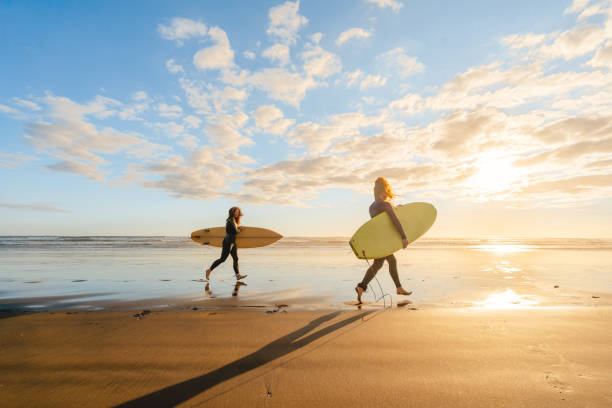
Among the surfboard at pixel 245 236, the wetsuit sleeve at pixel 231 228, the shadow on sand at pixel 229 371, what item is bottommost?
the shadow on sand at pixel 229 371

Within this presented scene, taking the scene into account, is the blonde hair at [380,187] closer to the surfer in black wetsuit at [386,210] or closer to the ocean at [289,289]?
the surfer in black wetsuit at [386,210]

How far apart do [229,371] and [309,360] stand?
618 millimetres

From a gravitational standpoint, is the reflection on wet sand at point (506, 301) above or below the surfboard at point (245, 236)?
below

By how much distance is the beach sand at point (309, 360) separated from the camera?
197cm

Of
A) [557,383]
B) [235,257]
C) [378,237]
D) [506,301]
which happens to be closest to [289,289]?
[378,237]

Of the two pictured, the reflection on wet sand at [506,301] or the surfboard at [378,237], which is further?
the surfboard at [378,237]

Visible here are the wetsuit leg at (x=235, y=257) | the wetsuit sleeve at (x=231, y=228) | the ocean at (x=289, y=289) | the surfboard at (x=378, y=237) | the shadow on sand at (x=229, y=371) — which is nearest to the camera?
the shadow on sand at (x=229, y=371)

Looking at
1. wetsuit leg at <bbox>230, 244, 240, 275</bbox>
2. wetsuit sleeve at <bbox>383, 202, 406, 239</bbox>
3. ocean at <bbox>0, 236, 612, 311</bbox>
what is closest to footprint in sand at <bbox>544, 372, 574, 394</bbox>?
ocean at <bbox>0, 236, 612, 311</bbox>

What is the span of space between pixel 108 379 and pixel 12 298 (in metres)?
4.48

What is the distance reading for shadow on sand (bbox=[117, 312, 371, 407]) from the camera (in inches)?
76.2

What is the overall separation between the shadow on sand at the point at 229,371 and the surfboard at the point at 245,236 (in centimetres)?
712

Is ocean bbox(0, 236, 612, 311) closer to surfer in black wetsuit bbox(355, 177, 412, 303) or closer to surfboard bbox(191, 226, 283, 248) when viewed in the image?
surfer in black wetsuit bbox(355, 177, 412, 303)

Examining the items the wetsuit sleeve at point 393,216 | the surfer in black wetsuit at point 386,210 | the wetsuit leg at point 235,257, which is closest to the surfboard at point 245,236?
the wetsuit leg at point 235,257

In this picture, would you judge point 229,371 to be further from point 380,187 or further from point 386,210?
point 380,187
